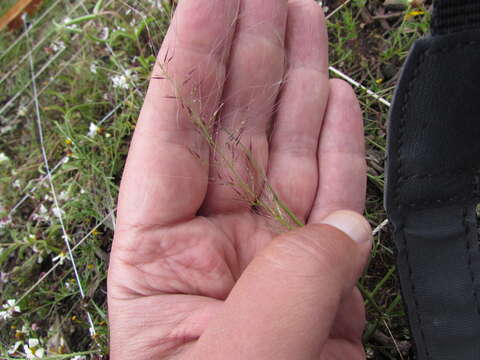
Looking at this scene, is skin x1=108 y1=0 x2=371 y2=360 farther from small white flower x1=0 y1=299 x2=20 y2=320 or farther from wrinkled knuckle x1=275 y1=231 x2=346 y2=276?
small white flower x1=0 y1=299 x2=20 y2=320

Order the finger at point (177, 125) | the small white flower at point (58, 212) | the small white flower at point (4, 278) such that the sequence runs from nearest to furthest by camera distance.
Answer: the finger at point (177, 125) < the small white flower at point (58, 212) < the small white flower at point (4, 278)

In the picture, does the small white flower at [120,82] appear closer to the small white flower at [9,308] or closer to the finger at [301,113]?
the finger at [301,113]

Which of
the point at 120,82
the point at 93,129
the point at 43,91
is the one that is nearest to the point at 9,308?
the point at 93,129

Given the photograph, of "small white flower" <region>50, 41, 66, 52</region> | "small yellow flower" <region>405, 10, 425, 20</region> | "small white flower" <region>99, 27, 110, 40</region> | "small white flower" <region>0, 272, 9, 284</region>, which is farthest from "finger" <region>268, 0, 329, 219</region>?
"small white flower" <region>50, 41, 66, 52</region>

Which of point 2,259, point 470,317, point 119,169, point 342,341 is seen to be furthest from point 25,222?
point 470,317

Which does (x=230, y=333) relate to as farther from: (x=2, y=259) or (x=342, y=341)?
(x=2, y=259)

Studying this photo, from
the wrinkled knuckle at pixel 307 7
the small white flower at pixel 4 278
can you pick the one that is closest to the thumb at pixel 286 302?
the wrinkled knuckle at pixel 307 7
